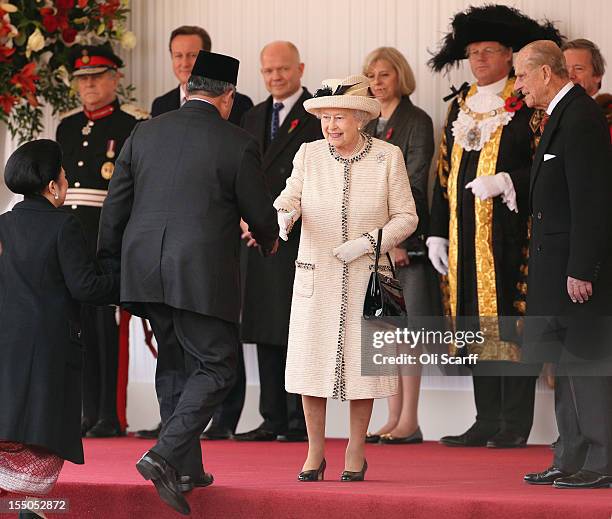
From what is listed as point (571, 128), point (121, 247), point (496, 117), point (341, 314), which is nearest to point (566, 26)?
point (496, 117)

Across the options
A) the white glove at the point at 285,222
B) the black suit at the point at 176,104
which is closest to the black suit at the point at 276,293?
the black suit at the point at 176,104

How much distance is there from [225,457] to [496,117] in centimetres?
193

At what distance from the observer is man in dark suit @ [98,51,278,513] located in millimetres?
3775

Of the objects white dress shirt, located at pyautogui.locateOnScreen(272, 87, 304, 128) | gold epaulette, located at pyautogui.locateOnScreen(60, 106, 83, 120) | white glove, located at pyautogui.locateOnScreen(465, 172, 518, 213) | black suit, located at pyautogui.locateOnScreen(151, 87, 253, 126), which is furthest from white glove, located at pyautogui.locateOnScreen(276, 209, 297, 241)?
gold epaulette, located at pyautogui.locateOnScreen(60, 106, 83, 120)

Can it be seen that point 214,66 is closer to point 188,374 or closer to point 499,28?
point 188,374

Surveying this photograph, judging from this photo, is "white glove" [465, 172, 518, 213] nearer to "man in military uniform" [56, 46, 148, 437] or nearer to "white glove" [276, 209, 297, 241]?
"white glove" [276, 209, 297, 241]

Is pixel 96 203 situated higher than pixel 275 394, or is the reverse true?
pixel 96 203

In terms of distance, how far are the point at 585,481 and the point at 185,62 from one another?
315 cm

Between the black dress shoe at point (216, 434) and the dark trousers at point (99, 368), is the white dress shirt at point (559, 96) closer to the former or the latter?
the black dress shoe at point (216, 434)

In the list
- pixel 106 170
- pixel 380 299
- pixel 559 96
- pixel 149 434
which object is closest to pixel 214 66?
pixel 380 299

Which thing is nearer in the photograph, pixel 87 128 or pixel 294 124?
pixel 294 124

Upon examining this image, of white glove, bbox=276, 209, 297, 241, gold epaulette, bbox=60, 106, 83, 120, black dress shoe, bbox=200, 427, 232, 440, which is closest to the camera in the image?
white glove, bbox=276, 209, 297, 241

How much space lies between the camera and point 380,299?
4.10m

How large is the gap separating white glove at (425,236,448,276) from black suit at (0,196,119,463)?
2.24 metres
